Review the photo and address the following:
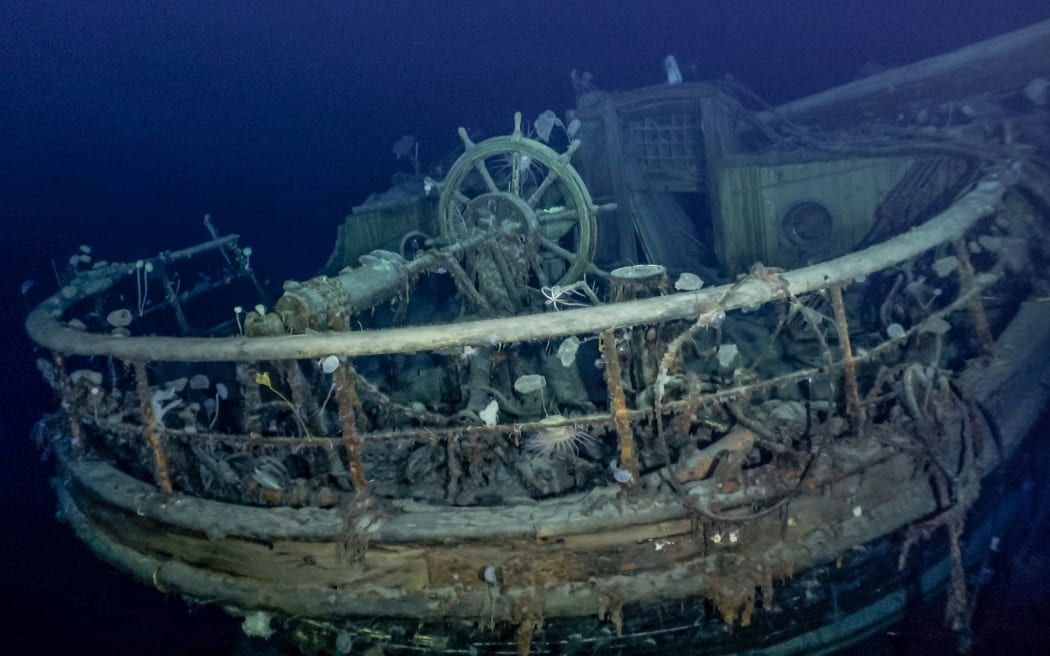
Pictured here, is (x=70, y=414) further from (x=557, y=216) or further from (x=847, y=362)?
(x=557, y=216)

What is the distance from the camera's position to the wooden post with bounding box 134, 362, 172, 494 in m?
3.33

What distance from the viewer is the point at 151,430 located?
11.2 feet

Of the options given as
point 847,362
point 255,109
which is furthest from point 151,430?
point 255,109

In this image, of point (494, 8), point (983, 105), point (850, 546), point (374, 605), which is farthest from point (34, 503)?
point (494, 8)

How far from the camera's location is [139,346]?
3.34m

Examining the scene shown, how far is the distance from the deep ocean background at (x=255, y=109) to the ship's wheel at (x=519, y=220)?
394 cm

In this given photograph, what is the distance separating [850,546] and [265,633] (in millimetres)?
3250

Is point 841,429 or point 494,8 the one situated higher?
point 494,8

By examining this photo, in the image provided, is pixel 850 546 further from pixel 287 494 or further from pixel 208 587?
pixel 208 587

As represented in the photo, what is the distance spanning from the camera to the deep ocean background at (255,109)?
603 cm

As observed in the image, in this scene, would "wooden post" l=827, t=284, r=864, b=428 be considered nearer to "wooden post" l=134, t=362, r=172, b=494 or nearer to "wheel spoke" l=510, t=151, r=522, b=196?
"wooden post" l=134, t=362, r=172, b=494

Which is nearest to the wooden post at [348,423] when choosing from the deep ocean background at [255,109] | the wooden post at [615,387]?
the wooden post at [615,387]

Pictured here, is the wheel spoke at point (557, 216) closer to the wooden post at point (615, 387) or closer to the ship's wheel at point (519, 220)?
the ship's wheel at point (519, 220)

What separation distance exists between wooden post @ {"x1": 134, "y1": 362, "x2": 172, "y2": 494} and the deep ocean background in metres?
0.98
